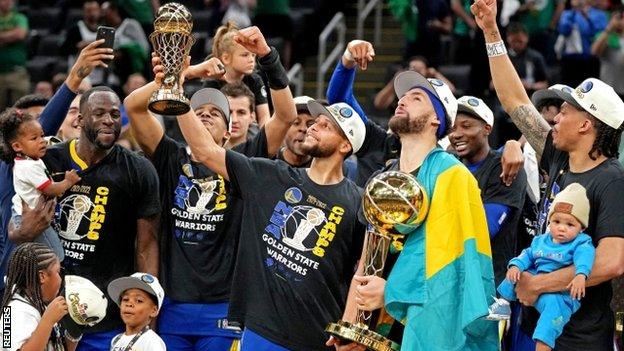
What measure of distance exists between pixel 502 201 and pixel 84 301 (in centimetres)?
247

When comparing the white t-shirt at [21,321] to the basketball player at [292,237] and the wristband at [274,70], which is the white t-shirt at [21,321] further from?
the wristband at [274,70]

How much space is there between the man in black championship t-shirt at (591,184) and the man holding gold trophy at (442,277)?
0.41 meters

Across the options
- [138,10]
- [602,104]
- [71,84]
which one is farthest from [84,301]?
[138,10]

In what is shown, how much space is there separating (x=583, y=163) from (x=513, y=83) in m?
0.73

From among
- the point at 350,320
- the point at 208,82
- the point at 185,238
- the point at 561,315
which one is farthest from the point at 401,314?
the point at 208,82

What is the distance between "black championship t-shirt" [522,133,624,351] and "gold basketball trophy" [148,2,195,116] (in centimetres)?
205

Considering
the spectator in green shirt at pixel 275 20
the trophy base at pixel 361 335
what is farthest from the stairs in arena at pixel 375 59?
the trophy base at pixel 361 335

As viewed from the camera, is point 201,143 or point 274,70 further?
point 274,70

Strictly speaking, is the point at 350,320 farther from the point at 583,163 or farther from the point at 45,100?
the point at 45,100

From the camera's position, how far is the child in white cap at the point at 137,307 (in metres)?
7.92

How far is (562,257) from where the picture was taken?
22.6 ft

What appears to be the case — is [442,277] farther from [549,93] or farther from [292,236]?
[549,93]

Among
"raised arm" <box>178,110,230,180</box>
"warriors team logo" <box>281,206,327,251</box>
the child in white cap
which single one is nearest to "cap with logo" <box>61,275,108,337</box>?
the child in white cap

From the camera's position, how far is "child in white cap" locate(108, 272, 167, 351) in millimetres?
7918
